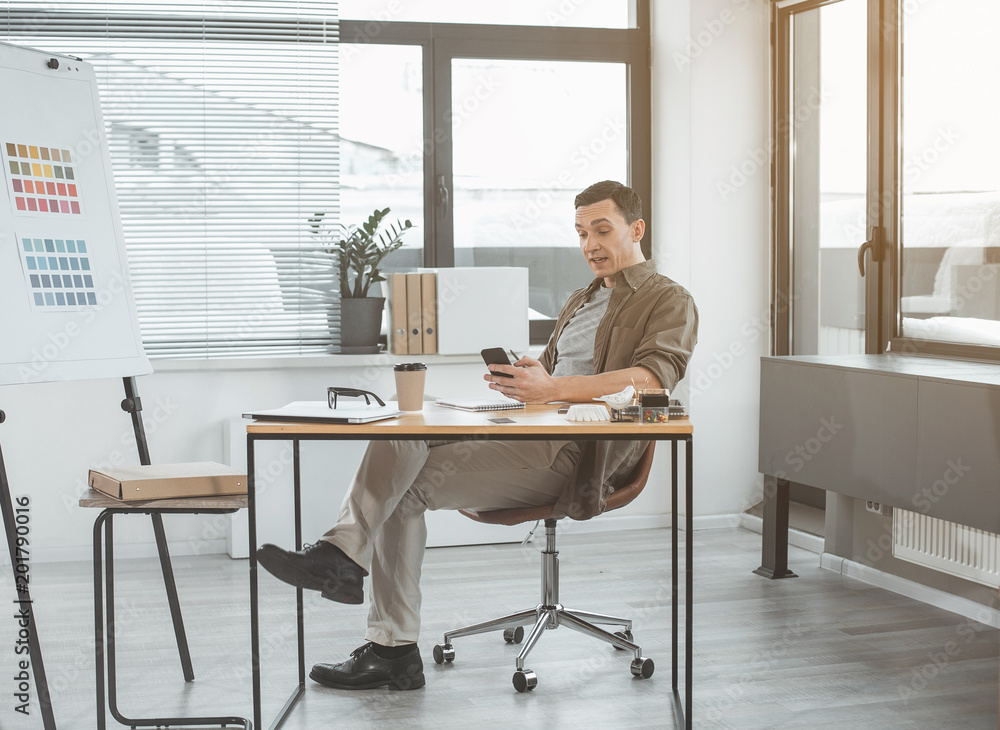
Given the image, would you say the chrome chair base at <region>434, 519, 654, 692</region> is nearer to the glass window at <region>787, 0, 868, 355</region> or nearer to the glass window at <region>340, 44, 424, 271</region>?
the glass window at <region>787, 0, 868, 355</region>

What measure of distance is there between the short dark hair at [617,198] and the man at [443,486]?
27 centimetres

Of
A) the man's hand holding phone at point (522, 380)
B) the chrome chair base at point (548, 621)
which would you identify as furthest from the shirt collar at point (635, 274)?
the chrome chair base at point (548, 621)

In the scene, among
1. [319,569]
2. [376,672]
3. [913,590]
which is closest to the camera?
[319,569]

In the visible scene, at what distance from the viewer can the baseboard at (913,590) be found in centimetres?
316

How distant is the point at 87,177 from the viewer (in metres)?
2.71

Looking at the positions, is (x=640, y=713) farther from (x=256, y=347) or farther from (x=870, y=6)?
(x=870, y=6)

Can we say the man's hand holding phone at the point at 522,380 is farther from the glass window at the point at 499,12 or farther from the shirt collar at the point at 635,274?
the glass window at the point at 499,12

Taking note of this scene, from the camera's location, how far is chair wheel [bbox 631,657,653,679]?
2705mm

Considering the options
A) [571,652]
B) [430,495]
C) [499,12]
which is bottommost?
[571,652]

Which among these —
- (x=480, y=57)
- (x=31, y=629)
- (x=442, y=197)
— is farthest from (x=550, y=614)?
(x=480, y=57)

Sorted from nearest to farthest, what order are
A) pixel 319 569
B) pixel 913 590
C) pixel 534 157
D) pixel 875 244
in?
pixel 319 569 → pixel 913 590 → pixel 875 244 → pixel 534 157

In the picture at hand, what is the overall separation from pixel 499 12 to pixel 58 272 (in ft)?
8.34

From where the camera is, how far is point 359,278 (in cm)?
416

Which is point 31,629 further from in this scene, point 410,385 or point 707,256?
point 707,256
